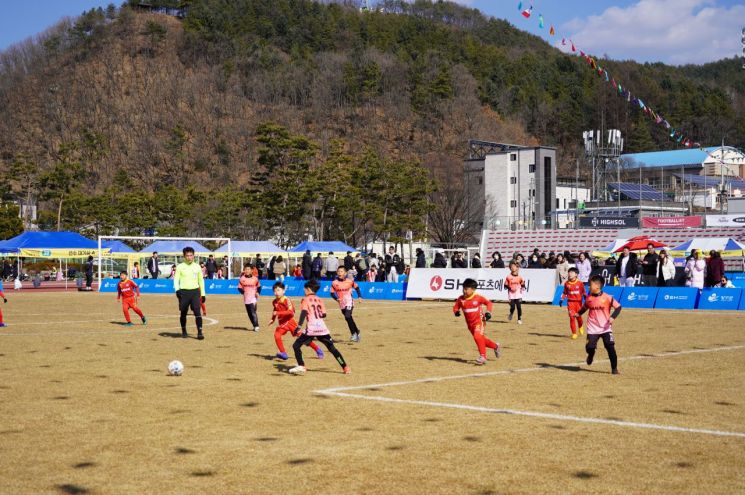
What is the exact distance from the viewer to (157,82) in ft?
559

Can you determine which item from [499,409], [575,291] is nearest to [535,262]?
[575,291]

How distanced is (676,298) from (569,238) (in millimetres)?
27924

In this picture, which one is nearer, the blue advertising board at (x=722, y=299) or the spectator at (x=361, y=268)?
the blue advertising board at (x=722, y=299)

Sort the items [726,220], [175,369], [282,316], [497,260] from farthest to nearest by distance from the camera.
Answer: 1. [726,220]
2. [497,260]
3. [282,316]
4. [175,369]

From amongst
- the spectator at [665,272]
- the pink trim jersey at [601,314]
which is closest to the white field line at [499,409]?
the pink trim jersey at [601,314]

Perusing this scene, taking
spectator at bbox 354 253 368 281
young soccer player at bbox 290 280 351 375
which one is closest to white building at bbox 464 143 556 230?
spectator at bbox 354 253 368 281

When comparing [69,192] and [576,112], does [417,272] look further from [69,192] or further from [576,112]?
[576,112]

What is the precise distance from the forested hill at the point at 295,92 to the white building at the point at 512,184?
74.6ft

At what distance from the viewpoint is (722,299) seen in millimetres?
30469

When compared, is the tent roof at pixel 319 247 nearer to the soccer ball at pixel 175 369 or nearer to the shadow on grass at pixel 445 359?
the shadow on grass at pixel 445 359

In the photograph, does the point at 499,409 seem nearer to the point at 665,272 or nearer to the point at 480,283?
the point at 665,272

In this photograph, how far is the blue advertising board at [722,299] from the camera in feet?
99.7

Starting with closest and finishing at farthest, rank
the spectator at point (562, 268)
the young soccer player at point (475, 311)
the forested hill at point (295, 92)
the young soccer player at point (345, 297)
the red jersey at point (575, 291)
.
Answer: the young soccer player at point (475, 311), the young soccer player at point (345, 297), the red jersey at point (575, 291), the spectator at point (562, 268), the forested hill at point (295, 92)

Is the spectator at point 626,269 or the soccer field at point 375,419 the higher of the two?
the spectator at point 626,269
